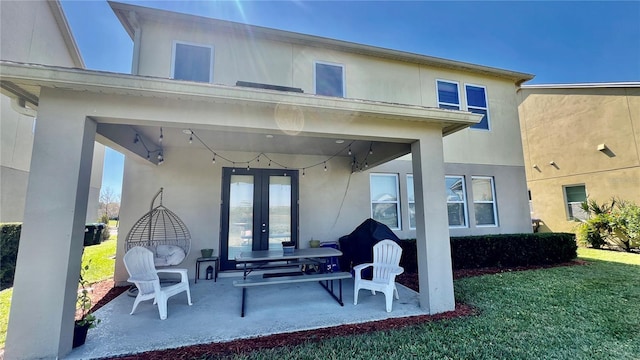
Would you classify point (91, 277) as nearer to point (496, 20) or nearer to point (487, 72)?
point (487, 72)

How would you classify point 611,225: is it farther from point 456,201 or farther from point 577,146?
point 456,201

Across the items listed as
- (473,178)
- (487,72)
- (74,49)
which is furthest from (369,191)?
(74,49)

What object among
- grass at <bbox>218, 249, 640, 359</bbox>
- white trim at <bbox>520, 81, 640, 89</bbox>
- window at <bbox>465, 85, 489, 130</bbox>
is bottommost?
grass at <bbox>218, 249, 640, 359</bbox>

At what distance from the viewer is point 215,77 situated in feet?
21.6

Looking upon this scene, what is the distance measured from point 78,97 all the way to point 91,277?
548 centimetres

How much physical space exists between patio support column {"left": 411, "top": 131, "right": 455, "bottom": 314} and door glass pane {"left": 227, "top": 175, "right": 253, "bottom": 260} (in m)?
4.34

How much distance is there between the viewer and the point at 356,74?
7.72 meters

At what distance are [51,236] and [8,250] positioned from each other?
5.76 meters

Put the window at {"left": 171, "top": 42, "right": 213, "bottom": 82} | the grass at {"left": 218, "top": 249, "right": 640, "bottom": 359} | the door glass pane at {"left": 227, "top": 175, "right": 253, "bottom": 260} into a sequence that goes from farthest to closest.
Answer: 1. the door glass pane at {"left": 227, "top": 175, "right": 253, "bottom": 260}
2. the window at {"left": 171, "top": 42, "right": 213, "bottom": 82}
3. the grass at {"left": 218, "top": 249, "right": 640, "bottom": 359}

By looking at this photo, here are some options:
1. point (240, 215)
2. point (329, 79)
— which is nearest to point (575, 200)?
point (329, 79)

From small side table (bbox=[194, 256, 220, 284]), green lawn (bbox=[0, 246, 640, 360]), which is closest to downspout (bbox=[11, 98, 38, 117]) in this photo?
green lawn (bbox=[0, 246, 640, 360])

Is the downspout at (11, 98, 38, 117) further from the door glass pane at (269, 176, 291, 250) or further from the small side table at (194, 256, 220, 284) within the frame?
the door glass pane at (269, 176, 291, 250)

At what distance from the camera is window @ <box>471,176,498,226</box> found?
28.2 ft

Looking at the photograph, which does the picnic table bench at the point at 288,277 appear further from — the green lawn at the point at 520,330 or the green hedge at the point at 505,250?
the green hedge at the point at 505,250
